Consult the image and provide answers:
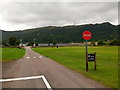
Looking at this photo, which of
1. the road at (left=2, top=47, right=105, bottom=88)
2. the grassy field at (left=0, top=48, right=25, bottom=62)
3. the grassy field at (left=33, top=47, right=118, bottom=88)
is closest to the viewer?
the road at (left=2, top=47, right=105, bottom=88)

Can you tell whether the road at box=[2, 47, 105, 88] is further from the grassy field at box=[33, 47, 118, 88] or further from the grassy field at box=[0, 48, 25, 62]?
the grassy field at box=[0, 48, 25, 62]

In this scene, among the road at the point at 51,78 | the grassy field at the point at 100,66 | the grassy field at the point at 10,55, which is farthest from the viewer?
the grassy field at the point at 10,55

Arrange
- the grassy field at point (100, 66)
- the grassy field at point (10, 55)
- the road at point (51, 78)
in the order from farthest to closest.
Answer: the grassy field at point (10, 55) < the grassy field at point (100, 66) < the road at point (51, 78)

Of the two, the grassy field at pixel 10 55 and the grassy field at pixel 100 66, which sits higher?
the grassy field at pixel 100 66

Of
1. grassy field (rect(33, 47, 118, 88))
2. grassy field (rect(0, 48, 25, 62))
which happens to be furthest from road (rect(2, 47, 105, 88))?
grassy field (rect(0, 48, 25, 62))

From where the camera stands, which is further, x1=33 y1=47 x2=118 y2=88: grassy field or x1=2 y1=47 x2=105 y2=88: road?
x1=33 y1=47 x2=118 y2=88: grassy field

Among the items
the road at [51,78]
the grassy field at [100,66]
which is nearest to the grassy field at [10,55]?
the grassy field at [100,66]

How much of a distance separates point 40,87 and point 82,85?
222 cm

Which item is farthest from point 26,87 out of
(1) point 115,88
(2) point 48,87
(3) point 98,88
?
(1) point 115,88

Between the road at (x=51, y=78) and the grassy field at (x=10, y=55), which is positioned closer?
the road at (x=51, y=78)

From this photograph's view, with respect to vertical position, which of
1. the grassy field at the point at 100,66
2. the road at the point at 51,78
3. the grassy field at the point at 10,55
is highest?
the road at the point at 51,78

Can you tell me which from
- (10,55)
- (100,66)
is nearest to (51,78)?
(100,66)

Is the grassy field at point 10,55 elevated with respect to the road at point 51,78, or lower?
lower

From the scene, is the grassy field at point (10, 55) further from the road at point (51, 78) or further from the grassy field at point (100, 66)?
the road at point (51, 78)
